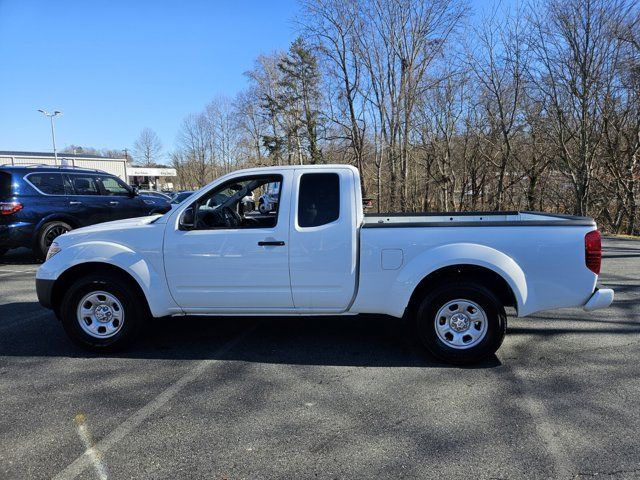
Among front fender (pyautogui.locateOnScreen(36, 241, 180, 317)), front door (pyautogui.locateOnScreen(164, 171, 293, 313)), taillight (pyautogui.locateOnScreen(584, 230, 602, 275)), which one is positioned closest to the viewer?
taillight (pyautogui.locateOnScreen(584, 230, 602, 275))

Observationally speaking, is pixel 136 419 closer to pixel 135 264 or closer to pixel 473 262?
pixel 135 264

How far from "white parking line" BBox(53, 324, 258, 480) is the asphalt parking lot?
0.5 inches

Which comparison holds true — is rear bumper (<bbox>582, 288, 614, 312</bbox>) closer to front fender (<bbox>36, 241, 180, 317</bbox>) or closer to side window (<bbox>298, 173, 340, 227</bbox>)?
side window (<bbox>298, 173, 340, 227</bbox>)

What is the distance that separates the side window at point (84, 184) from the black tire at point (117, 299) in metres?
6.85

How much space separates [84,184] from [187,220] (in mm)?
7551

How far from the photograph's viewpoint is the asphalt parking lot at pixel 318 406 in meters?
2.69

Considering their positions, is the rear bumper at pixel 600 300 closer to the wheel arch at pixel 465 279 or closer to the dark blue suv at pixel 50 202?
the wheel arch at pixel 465 279

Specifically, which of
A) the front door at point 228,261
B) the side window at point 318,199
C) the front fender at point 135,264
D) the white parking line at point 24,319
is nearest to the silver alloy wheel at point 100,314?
the front fender at point 135,264

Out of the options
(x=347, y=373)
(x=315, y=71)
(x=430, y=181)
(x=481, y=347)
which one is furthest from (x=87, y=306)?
(x=315, y=71)

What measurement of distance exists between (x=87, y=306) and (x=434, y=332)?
11.4 feet

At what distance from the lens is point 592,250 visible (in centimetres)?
395

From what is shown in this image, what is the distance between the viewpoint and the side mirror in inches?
171

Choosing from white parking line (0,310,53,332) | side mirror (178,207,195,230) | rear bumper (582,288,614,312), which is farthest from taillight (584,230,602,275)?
white parking line (0,310,53,332)

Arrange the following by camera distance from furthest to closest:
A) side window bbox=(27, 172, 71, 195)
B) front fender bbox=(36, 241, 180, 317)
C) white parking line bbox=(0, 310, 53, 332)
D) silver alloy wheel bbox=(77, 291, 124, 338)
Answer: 1. side window bbox=(27, 172, 71, 195)
2. white parking line bbox=(0, 310, 53, 332)
3. silver alloy wheel bbox=(77, 291, 124, 338)
4. front fender bbox=(36, 241, 180, 317)
